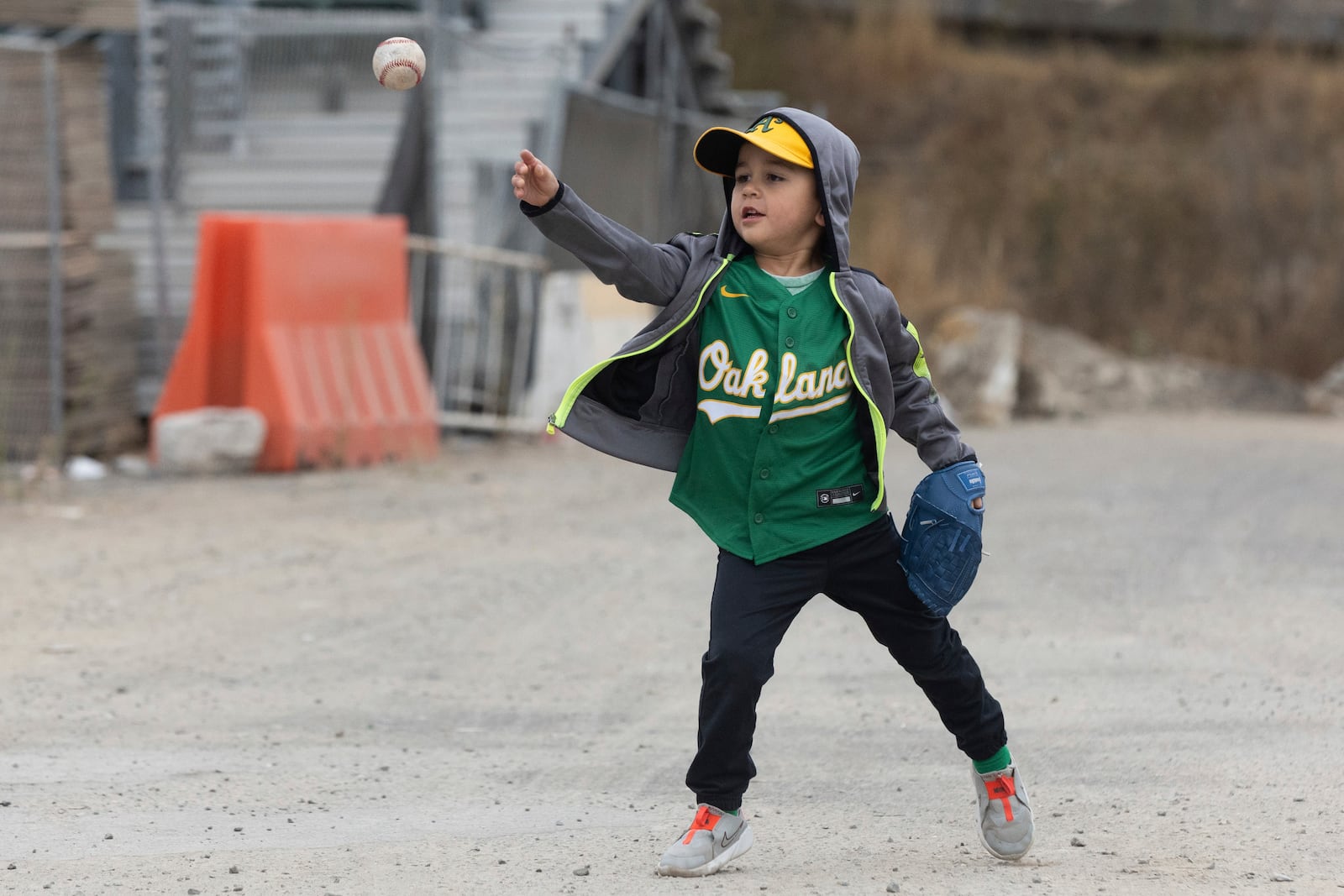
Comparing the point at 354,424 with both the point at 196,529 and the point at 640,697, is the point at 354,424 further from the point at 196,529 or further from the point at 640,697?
the point at 640,697

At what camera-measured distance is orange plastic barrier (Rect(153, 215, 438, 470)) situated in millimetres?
10438

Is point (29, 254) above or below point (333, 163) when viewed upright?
below

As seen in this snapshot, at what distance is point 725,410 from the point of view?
402 centimetres

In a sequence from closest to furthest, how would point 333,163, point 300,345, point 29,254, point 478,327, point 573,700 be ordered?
point 573,700, point 300,345, point 29,254, point 478,327, point 333,163

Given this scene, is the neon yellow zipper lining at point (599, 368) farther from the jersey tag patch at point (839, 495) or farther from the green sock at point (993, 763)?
the green sock at point (993, 763)

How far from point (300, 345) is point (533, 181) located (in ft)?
23.5

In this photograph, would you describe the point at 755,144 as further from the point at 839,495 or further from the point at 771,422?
the point at 839,495

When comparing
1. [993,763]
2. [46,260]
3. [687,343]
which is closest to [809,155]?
[687,343]

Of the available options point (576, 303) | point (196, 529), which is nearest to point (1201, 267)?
point (576, 303)

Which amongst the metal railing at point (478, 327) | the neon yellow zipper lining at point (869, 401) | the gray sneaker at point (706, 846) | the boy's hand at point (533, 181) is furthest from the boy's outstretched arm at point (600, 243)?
the metal railing at point (478, 327)

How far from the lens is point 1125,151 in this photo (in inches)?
858

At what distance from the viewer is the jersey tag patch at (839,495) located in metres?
3.99

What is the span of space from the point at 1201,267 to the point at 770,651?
17691mm

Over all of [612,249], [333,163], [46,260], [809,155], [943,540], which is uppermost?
[809,155]
